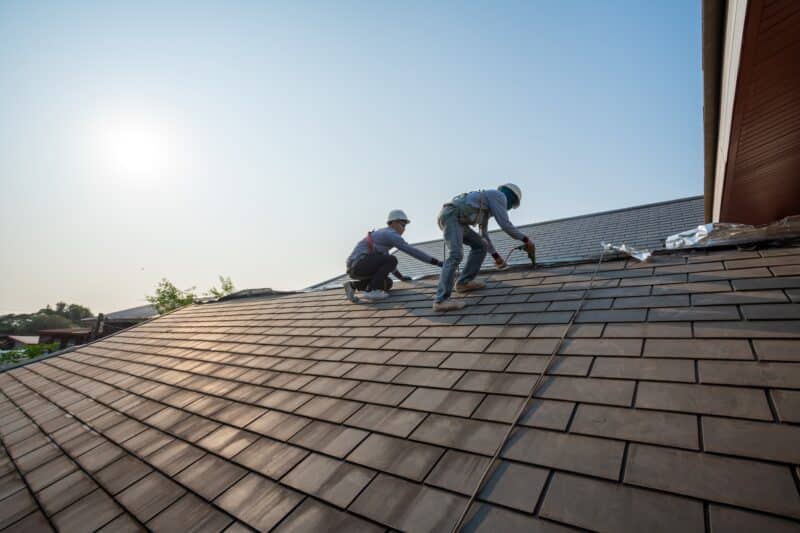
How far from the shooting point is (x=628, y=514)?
3.31ft

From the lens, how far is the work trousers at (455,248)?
370cm

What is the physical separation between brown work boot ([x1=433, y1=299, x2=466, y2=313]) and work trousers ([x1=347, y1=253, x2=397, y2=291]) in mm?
1567

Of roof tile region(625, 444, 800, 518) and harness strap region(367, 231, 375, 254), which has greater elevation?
harness strap region(367, 231, 375, 254)

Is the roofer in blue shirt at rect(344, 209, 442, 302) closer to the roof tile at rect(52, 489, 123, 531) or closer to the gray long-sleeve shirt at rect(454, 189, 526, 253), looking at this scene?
the gray long-sleeve shirt at rect(454, 189, 526, 253)

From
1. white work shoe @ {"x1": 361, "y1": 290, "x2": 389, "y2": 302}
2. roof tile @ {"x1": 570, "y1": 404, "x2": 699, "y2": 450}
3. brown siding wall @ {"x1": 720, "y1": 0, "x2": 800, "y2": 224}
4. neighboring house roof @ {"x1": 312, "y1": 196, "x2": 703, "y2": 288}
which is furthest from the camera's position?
neighboring house roof @ {"x1": 312, "y1": 196, "x2": 703, "y2": 288}

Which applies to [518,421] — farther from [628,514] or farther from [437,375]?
[437,375]

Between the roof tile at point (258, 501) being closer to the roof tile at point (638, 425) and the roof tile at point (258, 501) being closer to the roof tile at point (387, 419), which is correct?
the roof tile at point (387, 419)

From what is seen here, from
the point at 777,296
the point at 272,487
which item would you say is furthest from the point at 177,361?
the point at 777,296

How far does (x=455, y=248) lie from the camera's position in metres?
3.93

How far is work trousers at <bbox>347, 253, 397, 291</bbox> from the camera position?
5055 mm

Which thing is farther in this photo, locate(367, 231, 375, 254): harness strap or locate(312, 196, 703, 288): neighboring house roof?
locate(312, 196, 703, 288): neighboring house roof

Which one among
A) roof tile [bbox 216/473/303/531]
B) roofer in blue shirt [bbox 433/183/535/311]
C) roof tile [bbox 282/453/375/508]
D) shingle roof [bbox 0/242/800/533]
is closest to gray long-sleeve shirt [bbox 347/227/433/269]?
roofer in blue shirt [bbox 433/183/535/311]

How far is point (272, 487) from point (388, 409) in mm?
716

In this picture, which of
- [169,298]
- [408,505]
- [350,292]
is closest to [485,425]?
[408,505]
